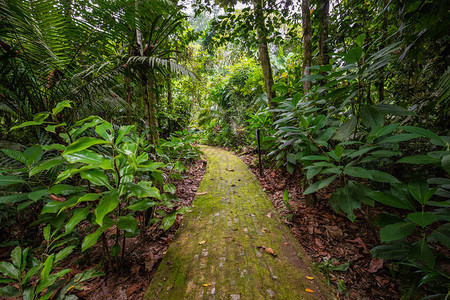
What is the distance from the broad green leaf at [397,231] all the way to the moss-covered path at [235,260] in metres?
0.64

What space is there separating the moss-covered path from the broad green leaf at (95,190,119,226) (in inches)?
32.2

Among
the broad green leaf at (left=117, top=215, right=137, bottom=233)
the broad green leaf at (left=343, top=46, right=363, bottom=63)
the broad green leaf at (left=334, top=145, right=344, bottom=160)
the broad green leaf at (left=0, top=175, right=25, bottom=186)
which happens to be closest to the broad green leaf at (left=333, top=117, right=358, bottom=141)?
the broad green leaf at (left=334, top=145, right=344, bottom=160)

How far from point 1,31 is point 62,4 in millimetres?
726

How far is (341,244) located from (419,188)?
3.13ft

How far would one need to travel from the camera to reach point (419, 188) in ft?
3.43

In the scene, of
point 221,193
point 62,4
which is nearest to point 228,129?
point 221,193

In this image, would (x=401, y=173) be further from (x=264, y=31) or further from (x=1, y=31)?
(x=1, y=31)

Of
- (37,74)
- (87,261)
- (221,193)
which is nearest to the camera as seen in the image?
(87,261)

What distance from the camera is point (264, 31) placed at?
2.63 meters

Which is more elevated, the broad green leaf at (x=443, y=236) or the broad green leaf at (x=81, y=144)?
the broad green leaf at (x=81, y=144)

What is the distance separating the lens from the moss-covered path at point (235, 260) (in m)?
1.27

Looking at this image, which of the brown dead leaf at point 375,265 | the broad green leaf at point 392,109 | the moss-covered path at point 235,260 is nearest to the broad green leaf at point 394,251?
the brown dead leaf at point 375,265

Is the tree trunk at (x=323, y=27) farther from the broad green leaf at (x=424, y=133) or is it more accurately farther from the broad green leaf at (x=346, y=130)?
the broad green leaf at (x=424, y=133)

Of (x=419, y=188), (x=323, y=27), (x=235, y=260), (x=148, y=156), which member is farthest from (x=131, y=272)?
(x=323, y=27)
